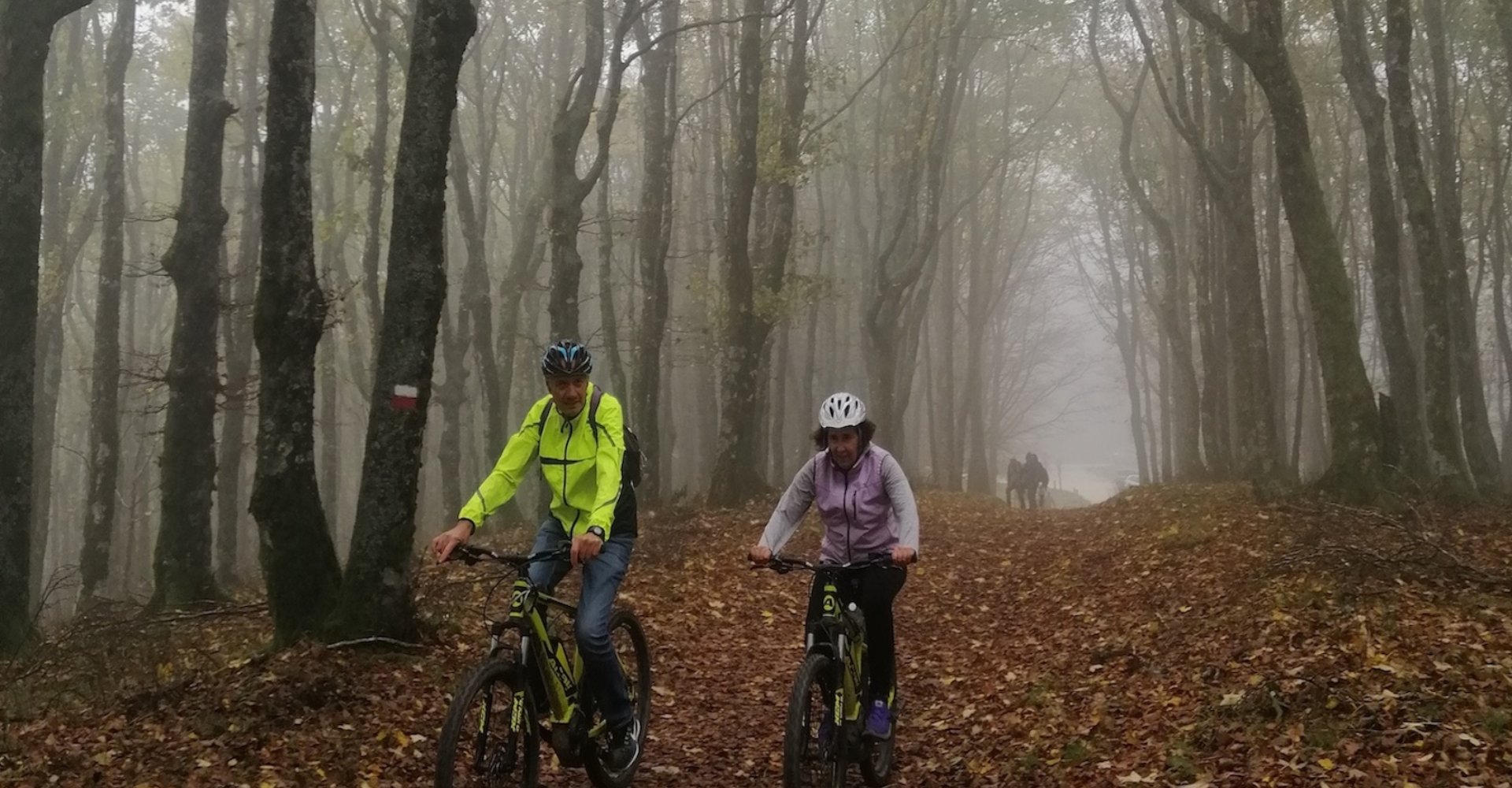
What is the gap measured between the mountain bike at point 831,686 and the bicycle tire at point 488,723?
125cm

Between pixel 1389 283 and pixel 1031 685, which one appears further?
pixel 1389 283

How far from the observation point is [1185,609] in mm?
9523

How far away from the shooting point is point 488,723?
507cm

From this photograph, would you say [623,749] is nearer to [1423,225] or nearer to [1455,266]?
[1423,225]

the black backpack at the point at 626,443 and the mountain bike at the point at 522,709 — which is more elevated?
the black backpack at the point at 626,443

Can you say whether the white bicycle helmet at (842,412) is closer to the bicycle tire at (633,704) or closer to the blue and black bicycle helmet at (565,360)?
the blue and black bicycle helmet at (565,360)

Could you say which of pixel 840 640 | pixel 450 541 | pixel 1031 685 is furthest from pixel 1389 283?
pixel 450 541

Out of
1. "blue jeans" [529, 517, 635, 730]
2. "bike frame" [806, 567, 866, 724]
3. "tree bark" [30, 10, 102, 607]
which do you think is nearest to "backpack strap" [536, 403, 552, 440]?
"blue jeans" [529, 517, 635, 730]

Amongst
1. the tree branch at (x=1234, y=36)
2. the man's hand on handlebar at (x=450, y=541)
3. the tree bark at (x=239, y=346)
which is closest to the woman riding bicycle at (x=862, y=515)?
the man's hand on handlebar at (x=450, y=541)

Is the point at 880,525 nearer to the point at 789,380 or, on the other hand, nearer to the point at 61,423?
the point at 789,380

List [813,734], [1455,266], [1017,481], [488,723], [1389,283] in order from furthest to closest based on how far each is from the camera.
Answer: [1017,481]
[1455,266]
[1389,283]
[813,734]
[488,723]

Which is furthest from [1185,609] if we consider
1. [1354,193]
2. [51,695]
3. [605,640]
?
[1354,193]

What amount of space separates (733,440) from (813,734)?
1201 centimetres

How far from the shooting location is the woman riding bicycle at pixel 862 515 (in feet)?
20.0
